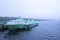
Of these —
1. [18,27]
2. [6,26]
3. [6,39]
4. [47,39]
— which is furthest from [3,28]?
[47,39]

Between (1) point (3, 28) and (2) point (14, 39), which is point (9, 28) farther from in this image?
(2) point (14, 39)

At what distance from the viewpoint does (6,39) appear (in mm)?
16844

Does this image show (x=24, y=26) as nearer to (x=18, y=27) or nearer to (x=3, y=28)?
(x=18, y=27)

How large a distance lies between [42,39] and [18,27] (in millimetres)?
8009

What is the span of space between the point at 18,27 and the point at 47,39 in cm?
827

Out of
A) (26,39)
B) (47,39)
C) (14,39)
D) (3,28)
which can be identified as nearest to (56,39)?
(47,39)

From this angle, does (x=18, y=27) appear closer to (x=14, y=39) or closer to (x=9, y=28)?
(x=9, y=28)

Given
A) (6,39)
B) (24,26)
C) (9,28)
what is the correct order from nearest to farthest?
(6,39), (9,28), (24,26)

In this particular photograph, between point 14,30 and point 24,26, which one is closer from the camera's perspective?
point 14,30

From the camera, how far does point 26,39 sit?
56.4ft

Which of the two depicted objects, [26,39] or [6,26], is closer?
[26,39]

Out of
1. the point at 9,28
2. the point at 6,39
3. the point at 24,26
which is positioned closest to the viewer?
the point at 6,39

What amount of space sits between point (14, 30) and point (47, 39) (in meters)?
8.18

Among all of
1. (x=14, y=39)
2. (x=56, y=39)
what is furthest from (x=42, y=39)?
(x=14, y=39)
